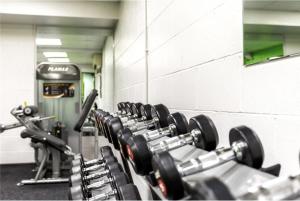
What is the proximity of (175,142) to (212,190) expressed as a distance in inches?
20.7

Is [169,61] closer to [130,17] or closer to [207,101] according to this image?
[207,101]

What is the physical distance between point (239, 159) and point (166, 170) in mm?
270

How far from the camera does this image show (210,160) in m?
0.75

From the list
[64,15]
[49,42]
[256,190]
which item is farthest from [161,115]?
[49,42]

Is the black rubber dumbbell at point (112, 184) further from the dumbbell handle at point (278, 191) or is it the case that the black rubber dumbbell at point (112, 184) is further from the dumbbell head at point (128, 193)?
the dumbbell handle at point (278, 191)

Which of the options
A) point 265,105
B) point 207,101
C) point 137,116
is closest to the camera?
point 265,105

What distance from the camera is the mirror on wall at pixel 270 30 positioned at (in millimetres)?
933

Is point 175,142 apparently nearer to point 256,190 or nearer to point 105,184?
point 256,190

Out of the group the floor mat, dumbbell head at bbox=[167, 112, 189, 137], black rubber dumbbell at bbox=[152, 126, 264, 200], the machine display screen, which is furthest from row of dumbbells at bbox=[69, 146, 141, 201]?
the machine display screen

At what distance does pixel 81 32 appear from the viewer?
5879mm

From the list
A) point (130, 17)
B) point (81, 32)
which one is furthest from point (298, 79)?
point (81, 32)

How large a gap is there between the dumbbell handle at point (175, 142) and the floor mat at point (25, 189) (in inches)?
134

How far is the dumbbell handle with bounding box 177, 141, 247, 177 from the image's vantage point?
0.72 meters

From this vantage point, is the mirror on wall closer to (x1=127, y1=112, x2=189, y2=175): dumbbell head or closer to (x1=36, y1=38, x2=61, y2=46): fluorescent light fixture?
(x1=127, y1=112, x2=189, y2=175): dumbbell head
